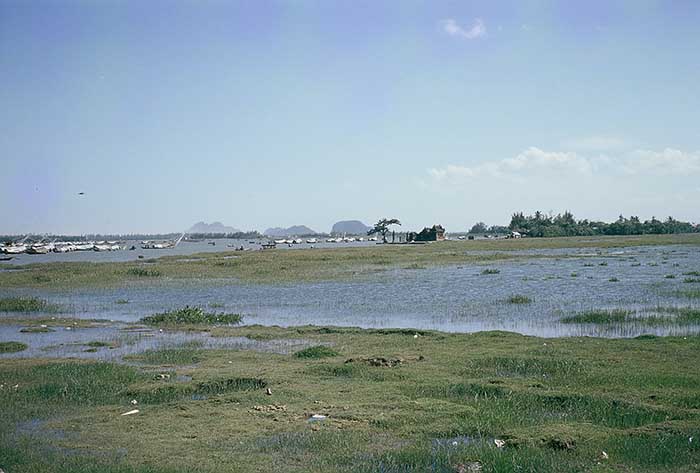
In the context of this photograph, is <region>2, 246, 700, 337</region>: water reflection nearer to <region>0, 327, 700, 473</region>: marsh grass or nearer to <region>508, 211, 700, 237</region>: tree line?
<region>0, 327, 700, 473</region>: marsh grass

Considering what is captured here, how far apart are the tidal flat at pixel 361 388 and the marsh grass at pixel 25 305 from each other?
1451 millimetres

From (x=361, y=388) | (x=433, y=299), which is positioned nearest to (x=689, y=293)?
(x=433, y=299)

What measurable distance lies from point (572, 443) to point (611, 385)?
12.3 feet

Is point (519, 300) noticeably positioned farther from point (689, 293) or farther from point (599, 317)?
point (689, 293)

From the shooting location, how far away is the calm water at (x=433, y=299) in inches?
966

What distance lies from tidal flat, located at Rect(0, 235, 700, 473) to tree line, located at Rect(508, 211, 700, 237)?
391 ft

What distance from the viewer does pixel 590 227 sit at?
14975 centimetres

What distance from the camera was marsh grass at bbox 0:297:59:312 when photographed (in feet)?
106

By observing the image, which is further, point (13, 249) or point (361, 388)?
point (13, 249)

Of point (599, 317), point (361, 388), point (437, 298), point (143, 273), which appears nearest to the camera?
point (361, 388)

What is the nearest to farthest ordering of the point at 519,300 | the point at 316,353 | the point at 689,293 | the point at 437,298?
1. the point at 316,353
2. the point at 689,293
3. the point at 519,300
4. the point at 437,298

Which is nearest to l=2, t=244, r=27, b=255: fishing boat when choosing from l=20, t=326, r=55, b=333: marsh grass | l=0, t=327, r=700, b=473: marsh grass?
l=20, t=326, r=55, b=333: marsh grass

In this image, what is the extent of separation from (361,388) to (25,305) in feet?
85.7

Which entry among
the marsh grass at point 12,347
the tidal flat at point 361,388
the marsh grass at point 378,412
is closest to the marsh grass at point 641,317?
the tidal flat at point 361,388
